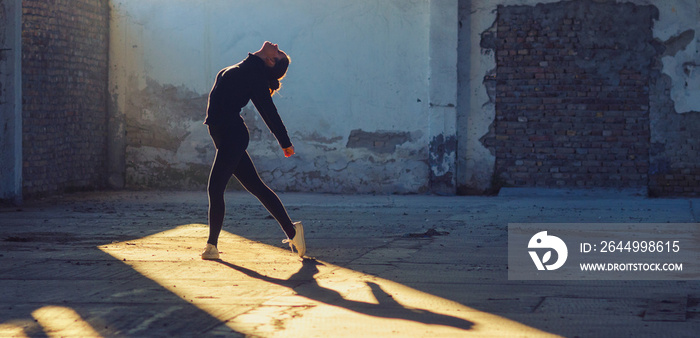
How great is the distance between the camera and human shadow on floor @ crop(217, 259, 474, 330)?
12.4 ft

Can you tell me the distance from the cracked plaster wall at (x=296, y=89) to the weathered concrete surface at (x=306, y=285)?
3.14 metres

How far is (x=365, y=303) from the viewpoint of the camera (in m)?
4.15

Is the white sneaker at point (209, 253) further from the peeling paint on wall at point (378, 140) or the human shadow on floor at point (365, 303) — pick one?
the peeling paint on wall at point (378, 140)

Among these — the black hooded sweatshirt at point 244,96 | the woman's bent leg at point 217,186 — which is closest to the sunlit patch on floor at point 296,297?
the woman's bent leg at point 217,186

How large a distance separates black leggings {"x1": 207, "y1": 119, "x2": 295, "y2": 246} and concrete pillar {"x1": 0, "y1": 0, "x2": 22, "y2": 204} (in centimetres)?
498

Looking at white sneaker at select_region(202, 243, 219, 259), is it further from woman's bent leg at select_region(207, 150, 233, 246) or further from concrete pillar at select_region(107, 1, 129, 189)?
concrete pillar at select_region(107, 1, 129, 189)

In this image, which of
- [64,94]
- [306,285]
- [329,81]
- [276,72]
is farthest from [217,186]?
[329,81]

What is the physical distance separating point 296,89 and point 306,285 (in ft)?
24.3

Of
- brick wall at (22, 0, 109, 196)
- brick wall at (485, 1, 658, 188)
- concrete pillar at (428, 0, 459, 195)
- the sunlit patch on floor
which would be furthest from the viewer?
concrete pillar at (428, 0, 459, 195)

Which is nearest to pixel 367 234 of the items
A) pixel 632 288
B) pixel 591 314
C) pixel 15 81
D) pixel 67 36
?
pixel 632 288

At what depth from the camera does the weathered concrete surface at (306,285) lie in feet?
12.0

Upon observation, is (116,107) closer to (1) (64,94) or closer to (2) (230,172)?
(1) (64,94)

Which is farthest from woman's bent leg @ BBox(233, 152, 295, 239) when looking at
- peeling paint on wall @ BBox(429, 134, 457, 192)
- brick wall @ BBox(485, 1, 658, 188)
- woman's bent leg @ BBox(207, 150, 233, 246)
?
brick wall @ BBox(485, 1, 658, 188)

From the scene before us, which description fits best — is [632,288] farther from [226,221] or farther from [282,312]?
[226,221]
